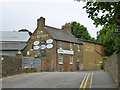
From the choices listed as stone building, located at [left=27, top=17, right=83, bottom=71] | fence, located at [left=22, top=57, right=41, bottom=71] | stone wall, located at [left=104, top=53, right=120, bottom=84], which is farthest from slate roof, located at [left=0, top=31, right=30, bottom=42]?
stone wall, located at [left=104, top=53, right=120, bottom=84]

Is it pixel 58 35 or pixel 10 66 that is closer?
pixel 10 66

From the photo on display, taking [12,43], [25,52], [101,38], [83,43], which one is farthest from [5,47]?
[101,38]

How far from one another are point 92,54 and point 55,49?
53.2ft

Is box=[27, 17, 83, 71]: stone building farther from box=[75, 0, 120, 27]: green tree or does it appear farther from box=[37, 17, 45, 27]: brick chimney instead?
box=[75, 0, 120, 27]: green tree

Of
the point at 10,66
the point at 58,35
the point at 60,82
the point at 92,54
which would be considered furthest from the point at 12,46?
the point at 60,82

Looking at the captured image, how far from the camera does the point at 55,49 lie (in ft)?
128

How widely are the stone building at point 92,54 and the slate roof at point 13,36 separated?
1643 cm

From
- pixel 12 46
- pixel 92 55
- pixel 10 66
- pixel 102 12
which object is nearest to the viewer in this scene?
pixel 102 12

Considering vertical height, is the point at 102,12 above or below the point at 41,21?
below

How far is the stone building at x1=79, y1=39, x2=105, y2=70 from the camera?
49172mm

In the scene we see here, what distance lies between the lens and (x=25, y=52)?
45.9 meters

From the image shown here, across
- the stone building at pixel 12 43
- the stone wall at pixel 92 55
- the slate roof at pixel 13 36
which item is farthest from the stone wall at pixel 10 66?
the slate roof at pixel 13 36

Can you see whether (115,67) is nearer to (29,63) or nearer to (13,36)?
(29,63)

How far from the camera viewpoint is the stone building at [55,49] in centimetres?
3871
